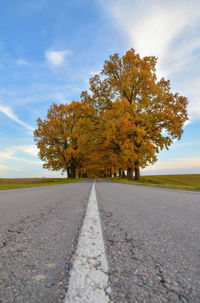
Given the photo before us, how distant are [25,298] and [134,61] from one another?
72.9 ft

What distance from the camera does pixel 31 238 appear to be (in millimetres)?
1803

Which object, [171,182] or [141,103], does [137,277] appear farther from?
[171,182]

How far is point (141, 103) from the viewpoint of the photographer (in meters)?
19.8

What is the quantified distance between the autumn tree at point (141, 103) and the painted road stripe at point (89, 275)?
16.0m

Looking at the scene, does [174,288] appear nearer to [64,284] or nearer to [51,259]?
[64,284]

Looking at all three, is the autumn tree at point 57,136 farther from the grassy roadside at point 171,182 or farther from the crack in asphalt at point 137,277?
the crack in asphalt at point 137,277

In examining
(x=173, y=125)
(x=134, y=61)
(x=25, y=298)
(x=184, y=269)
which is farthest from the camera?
(x=134, y=61)

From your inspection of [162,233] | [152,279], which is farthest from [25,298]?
[162,233]

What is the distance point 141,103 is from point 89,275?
65.9 ft

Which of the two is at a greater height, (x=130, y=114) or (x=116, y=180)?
(x=130, y=114)

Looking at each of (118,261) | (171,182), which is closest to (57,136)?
(171,182)

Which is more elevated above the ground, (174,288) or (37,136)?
(37,136)

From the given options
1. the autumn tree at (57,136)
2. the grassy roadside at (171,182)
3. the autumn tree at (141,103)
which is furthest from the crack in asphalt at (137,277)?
the autumn tree at (57,136)

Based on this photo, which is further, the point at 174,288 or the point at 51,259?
the point at 51,259
